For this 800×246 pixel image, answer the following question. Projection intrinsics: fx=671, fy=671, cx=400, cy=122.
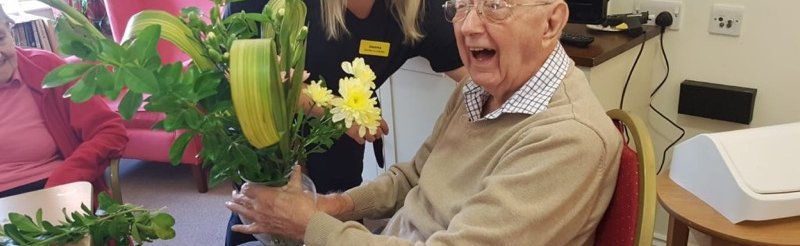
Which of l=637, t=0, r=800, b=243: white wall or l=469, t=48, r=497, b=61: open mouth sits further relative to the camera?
l=637, t=0, r=800, b=243: white wall

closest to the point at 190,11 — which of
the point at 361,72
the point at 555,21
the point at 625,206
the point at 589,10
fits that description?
the point at 361,72

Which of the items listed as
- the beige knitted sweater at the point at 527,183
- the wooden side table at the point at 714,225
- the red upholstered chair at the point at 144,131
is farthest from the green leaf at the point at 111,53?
the red upholstered chair at the point at 144,131

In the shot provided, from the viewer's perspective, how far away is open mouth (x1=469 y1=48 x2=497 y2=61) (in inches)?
47.7

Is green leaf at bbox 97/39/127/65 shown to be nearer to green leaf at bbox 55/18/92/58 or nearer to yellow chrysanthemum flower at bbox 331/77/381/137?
green leaf at bbox 55/18/92/58

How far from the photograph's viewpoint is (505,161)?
1118 mm

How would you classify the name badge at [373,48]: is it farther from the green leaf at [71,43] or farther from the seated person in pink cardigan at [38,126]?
the green leaf at [71,43]

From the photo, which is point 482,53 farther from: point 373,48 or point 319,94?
point 373,48

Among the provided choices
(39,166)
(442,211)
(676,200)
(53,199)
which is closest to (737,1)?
(676,200)

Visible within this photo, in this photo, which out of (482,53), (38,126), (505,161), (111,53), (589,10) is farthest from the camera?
(589,10)

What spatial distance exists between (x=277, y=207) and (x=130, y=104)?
37cm

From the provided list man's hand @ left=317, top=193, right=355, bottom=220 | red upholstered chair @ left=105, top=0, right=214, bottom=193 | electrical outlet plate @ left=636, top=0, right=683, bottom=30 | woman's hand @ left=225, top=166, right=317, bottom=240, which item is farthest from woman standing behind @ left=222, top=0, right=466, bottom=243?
red upholstered chair @ left=105, top=0, right=214, bottom=193

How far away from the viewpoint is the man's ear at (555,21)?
3.80 ft

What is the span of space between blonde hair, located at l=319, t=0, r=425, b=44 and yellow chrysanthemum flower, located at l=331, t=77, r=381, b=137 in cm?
65

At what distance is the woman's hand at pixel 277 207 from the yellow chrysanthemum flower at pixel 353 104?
0.51 feet
